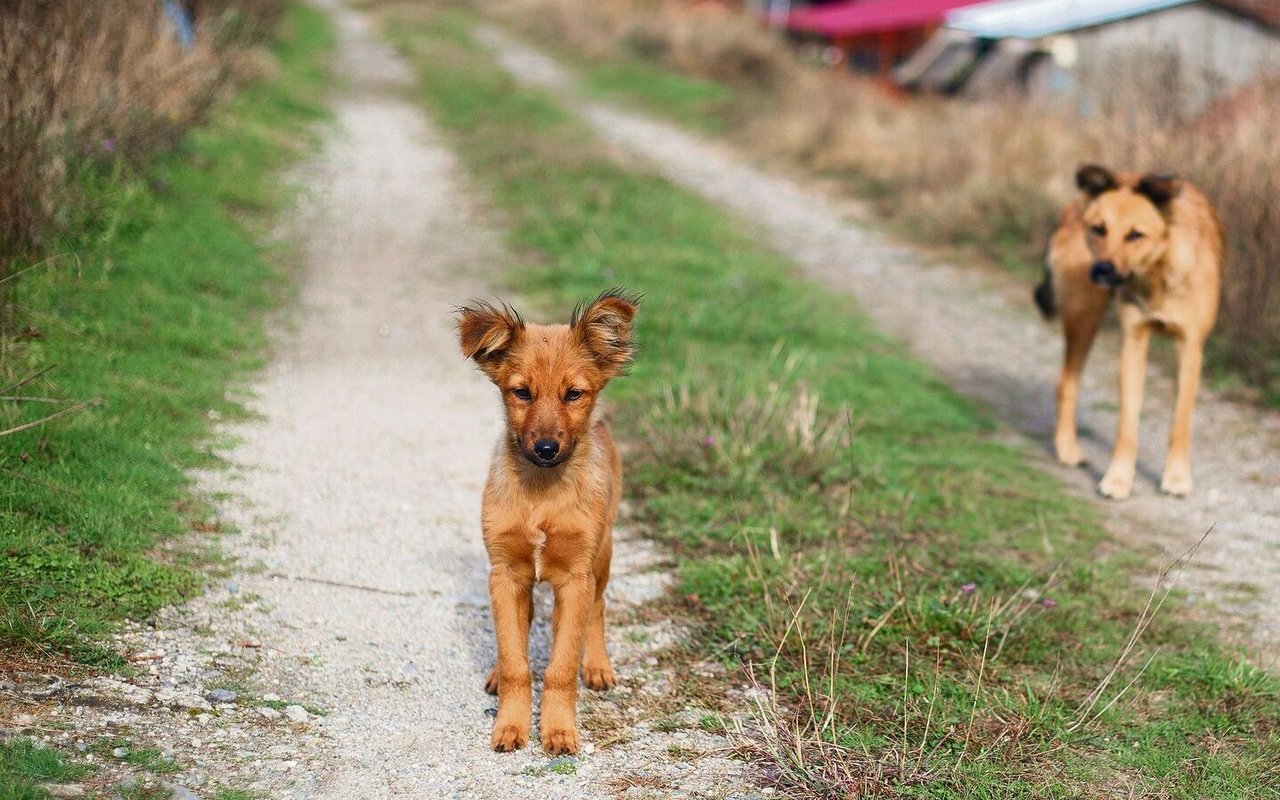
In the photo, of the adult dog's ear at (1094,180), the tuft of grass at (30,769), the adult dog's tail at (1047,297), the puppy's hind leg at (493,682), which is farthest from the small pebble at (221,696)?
the adult dog's tail at (1047,297)

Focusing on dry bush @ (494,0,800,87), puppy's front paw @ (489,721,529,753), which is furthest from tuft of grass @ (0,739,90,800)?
dry bush @ (494,0,800,87)

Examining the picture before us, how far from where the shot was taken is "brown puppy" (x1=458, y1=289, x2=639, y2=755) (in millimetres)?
4340

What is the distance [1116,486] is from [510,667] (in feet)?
15.1

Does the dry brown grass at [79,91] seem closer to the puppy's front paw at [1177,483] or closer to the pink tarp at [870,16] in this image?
the puppy's front paw at [1177,483]

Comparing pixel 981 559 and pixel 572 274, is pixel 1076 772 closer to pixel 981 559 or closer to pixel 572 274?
pixel 981 559

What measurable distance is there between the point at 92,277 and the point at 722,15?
2494 centimetres

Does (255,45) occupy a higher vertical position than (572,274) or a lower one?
higher

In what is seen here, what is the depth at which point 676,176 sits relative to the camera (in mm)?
17484

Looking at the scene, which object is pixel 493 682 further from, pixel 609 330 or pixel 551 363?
pixel 609 330

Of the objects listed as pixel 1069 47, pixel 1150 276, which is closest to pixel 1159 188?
pixel 1150 276

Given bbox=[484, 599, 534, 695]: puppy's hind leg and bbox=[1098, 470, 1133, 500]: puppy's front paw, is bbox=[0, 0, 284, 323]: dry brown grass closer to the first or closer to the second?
bbox=[484, 599, 534, 695]: puppy's hind leg

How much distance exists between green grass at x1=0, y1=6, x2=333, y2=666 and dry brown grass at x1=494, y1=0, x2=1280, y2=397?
7.35 meters

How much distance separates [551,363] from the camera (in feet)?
14.3

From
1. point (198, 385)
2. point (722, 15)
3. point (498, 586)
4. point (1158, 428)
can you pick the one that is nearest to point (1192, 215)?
point (1158, 428)
